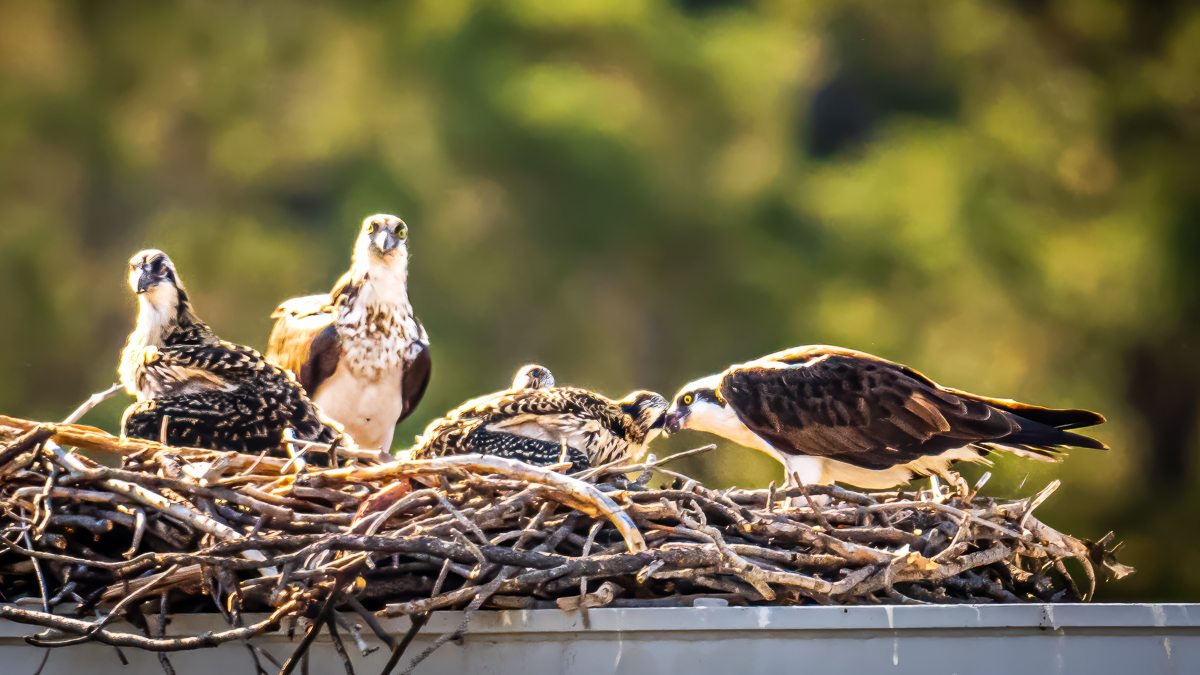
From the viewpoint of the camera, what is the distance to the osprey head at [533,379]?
3.63m

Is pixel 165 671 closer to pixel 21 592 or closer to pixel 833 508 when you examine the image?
pixel 21 592

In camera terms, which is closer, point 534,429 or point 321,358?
point 534,429

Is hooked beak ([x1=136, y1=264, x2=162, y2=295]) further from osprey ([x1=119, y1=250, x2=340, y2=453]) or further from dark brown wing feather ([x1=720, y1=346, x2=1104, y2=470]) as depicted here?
dark brown wing feather ([x1=720, y1=346, x2=1104, y2=470])

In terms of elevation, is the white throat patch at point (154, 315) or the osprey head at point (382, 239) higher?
the osprey head at point (382, 239)

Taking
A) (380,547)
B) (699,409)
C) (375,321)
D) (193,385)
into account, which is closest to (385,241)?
(375,321)

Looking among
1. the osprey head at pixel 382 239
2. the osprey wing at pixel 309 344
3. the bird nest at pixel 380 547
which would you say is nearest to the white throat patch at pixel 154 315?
the osprey wing at pixel 309 344

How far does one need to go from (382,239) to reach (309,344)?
16.1 inches

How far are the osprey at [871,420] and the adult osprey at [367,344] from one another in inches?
41.0

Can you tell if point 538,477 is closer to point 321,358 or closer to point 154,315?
point 154,315

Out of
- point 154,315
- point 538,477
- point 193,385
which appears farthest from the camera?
point 154,315

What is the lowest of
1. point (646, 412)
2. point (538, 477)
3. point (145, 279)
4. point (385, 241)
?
point (538, 477)

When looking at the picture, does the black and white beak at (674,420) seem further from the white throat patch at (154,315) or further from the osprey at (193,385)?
the white throat patch at (154,315)

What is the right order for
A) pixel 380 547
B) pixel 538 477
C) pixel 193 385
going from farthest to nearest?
pixel 193 385 → pixel 538 477 → pixel 380 547

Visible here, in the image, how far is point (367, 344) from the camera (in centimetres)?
347
